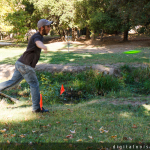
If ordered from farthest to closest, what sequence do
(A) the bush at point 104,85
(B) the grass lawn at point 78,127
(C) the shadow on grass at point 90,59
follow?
(C) the shadow on grass at point 90,59 → (A) the bush at point 104,85 → (B) the grass lawn at point 78,127

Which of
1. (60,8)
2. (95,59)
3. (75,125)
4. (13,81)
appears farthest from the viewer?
(60,8)

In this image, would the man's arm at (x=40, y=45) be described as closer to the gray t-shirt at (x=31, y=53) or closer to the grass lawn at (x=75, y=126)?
the gray t-shirt at (x=31, y=53)

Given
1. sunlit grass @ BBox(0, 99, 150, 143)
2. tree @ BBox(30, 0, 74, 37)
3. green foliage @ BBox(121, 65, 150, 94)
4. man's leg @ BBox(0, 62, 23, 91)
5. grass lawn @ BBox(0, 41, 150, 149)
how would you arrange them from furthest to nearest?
tree @ BBox(30, 0, 74, 37) → green foliage @ BBox(121, 65, 150, 94) → man's leg @ BBox(0, 62, 23, 91) → sunlit grass @ BBox(0, 99, 150, 143) → grass lawn @ BBox(0, 41, 150, 149)

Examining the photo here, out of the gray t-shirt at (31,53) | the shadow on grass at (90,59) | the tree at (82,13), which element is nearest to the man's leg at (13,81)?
the gray t-shirt at (31,53)

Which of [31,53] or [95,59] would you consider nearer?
[31,53]

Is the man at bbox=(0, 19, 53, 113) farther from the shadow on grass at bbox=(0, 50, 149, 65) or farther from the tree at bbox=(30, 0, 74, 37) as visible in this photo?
the tree at bbox=(30, 0, 74, 37)

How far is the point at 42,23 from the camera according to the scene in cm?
399

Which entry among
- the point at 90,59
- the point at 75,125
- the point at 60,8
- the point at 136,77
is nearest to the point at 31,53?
the point at 75,125

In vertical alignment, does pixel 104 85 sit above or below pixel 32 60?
below

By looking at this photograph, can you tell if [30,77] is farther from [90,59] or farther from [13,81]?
[90,59]

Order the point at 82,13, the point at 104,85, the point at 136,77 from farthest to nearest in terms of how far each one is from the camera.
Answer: the point at 82,13 → the point at 136,77 → the point at 104,85

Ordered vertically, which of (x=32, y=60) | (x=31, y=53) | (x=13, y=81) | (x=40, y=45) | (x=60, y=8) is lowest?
(x=13, y=81)

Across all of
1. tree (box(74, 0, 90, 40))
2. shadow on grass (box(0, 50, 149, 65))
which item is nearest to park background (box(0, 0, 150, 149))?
shadow on grass (box(0, 50, 149, 65))

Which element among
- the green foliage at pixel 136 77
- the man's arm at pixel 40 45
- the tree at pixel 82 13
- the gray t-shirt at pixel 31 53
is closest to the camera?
the man's arm at pixel 40 45
